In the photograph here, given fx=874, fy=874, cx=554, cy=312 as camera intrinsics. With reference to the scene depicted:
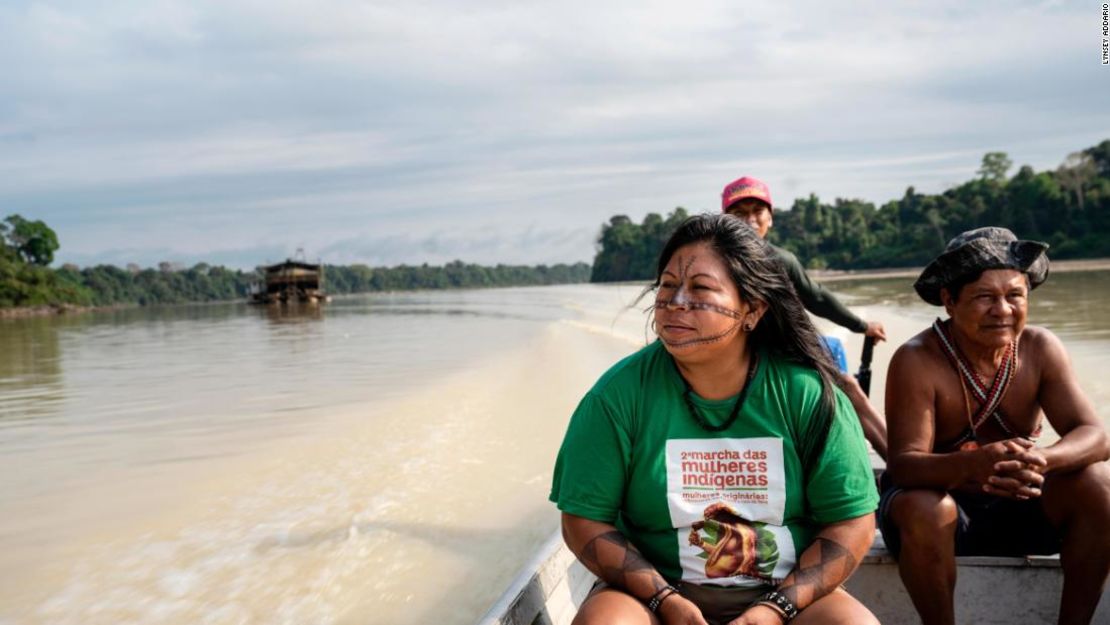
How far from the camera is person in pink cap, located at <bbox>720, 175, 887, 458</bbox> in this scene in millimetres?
4348

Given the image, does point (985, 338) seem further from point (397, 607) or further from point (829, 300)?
point (397, 607)

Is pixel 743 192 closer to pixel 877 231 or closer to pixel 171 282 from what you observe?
pixel 877 231

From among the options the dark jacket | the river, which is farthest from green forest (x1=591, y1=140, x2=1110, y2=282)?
the dark jacket

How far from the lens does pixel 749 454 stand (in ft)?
6.91

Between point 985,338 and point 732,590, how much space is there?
3.95 feet

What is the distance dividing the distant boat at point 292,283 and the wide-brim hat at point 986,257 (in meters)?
68.3

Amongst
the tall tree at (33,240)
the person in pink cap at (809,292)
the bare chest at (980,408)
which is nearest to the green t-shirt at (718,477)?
the bare chest at (980,408)

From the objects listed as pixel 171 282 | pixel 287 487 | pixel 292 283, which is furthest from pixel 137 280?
pixel 287 487

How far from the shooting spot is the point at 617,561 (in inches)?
81.7

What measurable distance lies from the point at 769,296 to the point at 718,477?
1.57ft

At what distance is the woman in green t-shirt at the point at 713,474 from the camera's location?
209 cm

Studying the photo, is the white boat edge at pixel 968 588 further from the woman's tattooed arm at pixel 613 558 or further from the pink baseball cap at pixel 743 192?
the pink baseball cap at pixel 743 192

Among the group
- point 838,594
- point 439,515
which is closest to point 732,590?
point 838,594

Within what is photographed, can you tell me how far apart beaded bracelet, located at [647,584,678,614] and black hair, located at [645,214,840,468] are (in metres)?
0.45
